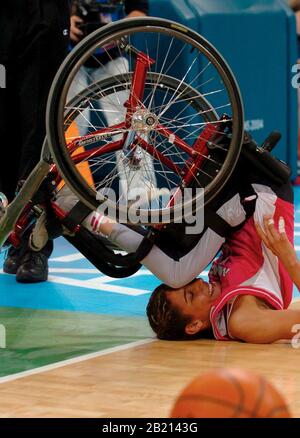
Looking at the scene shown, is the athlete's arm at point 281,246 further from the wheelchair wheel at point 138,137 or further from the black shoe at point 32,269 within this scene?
the black shoe at point 32,269

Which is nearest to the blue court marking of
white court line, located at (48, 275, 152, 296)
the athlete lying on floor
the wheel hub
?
white court line, located at (48, 275, 152, 296)

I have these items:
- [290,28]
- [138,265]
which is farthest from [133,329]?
[290,28]

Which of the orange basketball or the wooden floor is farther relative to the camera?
the wooden floor

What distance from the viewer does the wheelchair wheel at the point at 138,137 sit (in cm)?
484

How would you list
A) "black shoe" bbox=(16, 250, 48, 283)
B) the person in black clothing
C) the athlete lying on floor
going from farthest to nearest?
"black shoe" bbox=(16, 250, 48, 283)
the person in black clothing
the athlete lying on floor

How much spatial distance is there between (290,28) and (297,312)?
17.4 ft

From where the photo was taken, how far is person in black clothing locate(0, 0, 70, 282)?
6430 millimetres

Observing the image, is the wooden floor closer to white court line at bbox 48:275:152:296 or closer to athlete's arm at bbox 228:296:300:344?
athlete's arm at bbox 228:296:300:344

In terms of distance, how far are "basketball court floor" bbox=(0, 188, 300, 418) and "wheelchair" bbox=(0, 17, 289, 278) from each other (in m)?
0.41

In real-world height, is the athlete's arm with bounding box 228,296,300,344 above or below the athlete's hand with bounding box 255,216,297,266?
below

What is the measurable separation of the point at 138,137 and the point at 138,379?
1131mm

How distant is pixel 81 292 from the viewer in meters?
6.46

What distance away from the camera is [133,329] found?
5582 mm
